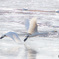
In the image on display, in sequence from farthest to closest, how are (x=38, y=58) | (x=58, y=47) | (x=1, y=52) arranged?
(x=58, y=47)
(x=1, y=52)
(x=38, y=58)

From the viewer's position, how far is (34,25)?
49.9ft

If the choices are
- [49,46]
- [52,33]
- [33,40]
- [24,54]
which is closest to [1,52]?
[24,54]

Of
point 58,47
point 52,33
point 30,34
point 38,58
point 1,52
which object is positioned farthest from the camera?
point 52,33

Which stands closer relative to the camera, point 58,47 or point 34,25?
point 58,47

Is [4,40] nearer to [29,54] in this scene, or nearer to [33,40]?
[33,40]

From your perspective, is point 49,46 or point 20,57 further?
point 49,46

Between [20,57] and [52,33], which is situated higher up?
[20,57]

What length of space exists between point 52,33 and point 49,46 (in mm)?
3611

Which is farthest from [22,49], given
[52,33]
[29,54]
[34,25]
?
[52,33]

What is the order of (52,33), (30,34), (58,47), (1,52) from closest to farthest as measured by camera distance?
(1,52)
(58,47)
(30,34)
(52,33)

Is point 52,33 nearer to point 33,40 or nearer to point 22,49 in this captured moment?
point 33,40

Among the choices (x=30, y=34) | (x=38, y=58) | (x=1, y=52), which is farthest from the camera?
(x=30, y=34)

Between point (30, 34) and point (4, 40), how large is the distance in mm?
1080

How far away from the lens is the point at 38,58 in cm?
1188
